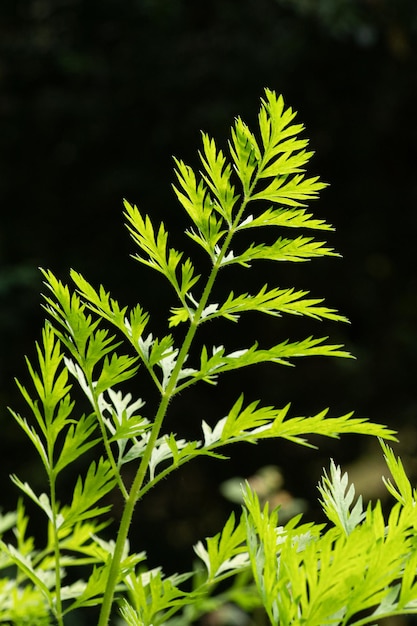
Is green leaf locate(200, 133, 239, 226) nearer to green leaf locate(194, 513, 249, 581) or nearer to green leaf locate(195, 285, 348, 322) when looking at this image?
green leaf locate(195, 285, 348, 322)

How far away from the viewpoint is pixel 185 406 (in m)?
3.45

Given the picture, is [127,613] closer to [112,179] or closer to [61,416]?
[61,416]

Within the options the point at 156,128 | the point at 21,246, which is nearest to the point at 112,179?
the point at 156,128

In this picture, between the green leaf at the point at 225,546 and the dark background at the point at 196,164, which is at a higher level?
the dark background at the point at 196,164

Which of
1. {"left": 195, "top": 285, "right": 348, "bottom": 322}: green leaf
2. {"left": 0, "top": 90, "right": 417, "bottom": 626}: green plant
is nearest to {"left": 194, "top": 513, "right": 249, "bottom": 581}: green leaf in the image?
{"left": 0, "top": 90, "right": 417, "bottom": 626}: green plant

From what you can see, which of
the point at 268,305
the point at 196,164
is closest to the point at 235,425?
the point at 268,305

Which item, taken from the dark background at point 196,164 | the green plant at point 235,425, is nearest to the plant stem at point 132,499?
the green plant at point 235,425

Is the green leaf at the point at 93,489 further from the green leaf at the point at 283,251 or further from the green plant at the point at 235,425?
the green leaf at the point at 283,251

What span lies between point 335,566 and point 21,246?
3259mm

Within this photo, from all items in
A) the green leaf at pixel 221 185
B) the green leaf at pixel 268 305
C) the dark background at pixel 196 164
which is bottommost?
the green leaf at pixel 268 305

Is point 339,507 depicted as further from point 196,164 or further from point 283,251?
point 196,164

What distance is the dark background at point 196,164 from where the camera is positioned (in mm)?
3090

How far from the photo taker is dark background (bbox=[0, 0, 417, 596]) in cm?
309

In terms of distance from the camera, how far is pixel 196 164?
307 centimetres
